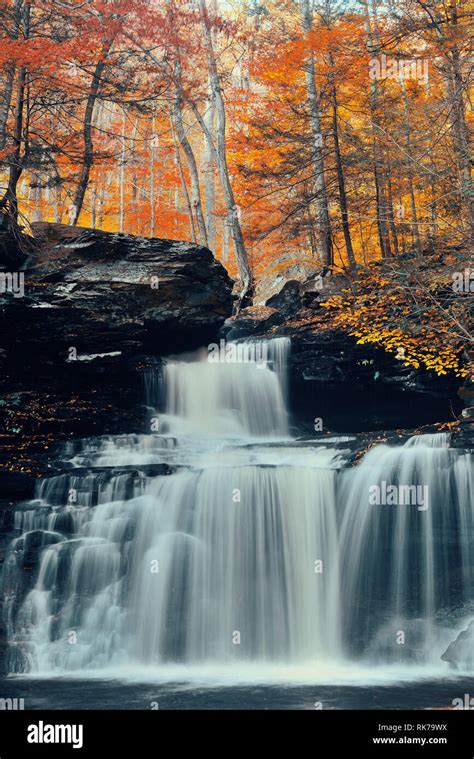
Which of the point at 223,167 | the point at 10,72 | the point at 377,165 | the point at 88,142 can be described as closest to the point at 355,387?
the point at 377,165

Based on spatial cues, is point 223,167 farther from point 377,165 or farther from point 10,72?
point 10,72

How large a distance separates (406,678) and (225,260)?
22.8m

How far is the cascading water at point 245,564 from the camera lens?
8.15 meters

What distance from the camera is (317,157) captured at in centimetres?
1680

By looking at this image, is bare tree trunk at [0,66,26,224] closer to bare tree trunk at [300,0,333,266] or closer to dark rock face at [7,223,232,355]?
dark rock face at [7,223,232,355]

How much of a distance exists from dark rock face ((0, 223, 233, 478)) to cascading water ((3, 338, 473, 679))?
248 centimetres

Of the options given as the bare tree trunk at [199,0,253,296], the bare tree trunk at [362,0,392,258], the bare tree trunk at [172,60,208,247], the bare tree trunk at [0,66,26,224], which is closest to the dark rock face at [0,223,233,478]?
the bare tree trunk at [0,66,26,224]

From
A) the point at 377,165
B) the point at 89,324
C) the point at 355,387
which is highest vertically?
the point at 377,165

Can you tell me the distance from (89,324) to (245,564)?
565 centimetres

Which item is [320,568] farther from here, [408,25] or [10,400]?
[408,25]

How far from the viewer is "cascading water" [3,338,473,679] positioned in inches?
321

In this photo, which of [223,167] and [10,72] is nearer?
Result: [10,72]

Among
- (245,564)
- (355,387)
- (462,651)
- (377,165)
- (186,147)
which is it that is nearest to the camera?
(462,651)

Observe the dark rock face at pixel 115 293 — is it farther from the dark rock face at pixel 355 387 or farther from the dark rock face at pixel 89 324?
the dark rock face at pixel 355 387
